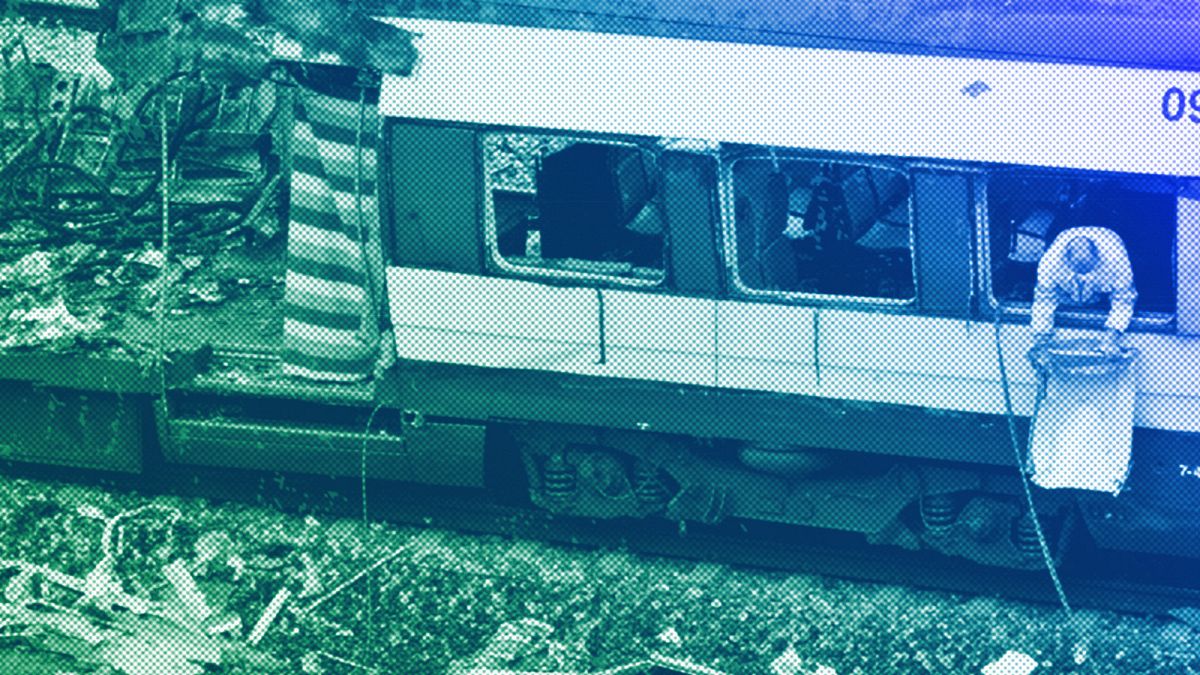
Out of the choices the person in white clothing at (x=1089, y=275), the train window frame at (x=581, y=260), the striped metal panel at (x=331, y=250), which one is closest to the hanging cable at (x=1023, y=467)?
the person in white clothing at (x=1089, y=275)

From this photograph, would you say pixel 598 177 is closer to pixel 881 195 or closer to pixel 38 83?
pixel 881 195

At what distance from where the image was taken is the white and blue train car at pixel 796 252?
915cm

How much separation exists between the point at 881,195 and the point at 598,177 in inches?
63.3

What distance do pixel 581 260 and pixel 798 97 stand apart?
1587 millimetres

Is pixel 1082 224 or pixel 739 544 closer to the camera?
pixel 1082 224

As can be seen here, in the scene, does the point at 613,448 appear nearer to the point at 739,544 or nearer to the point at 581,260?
the point at 739,544

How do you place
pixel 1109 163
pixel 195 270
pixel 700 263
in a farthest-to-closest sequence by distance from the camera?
pixel 195 270 → pixel 700 263 → pixel 1109 163

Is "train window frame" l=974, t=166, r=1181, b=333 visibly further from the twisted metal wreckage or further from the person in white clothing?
the twisted metal wreckage

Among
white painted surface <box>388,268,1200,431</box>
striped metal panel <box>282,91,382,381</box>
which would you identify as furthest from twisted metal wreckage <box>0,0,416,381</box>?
white painted surface <box>388,268,1200,431</box>

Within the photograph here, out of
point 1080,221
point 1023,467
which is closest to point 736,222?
point 1080,221

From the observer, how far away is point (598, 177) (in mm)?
9750

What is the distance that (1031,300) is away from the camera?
938cm

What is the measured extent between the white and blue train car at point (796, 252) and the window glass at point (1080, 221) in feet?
0.05

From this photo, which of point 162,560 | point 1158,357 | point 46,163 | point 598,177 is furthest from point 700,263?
point 46,163
